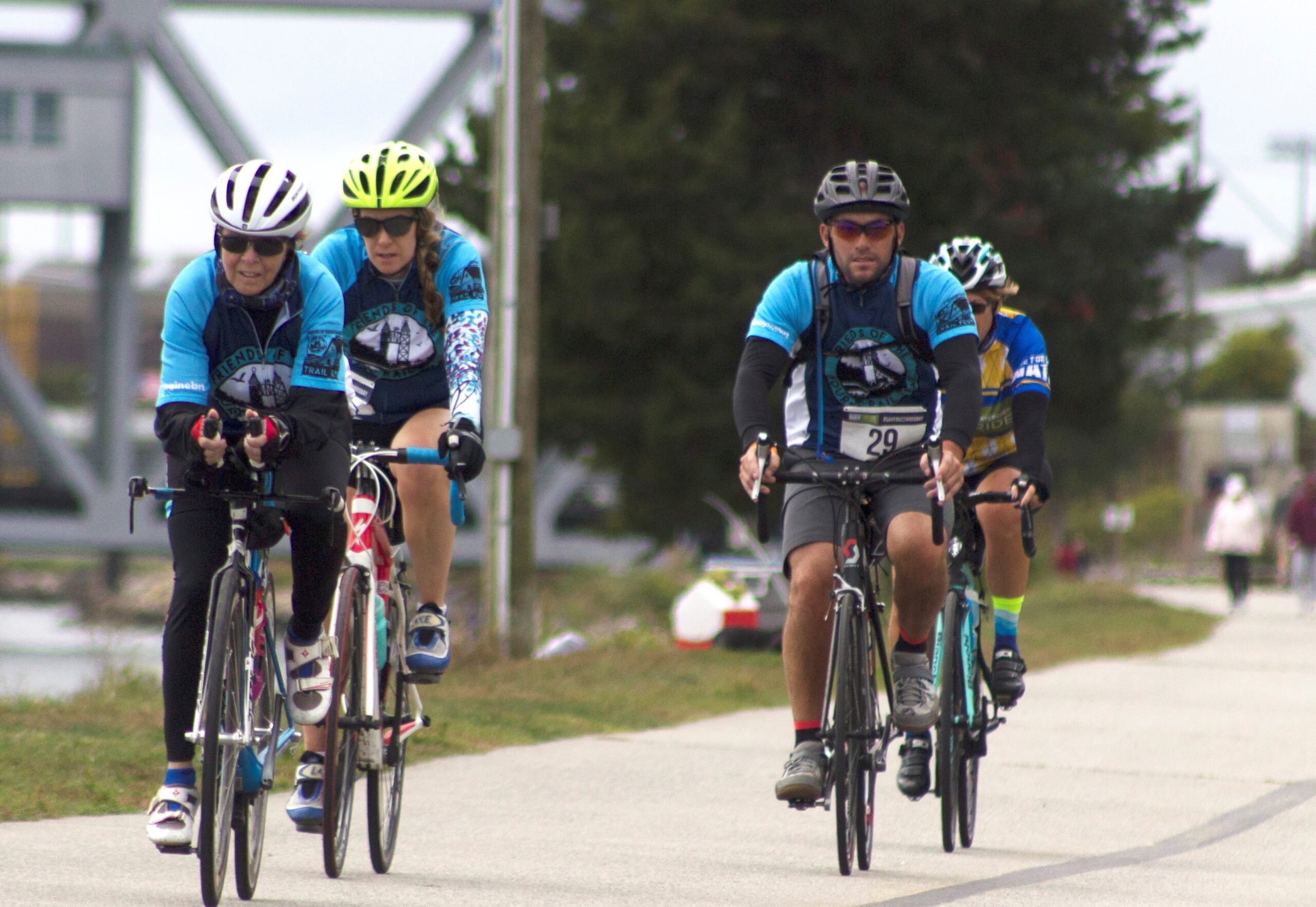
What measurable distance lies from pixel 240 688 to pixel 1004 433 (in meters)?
3.76

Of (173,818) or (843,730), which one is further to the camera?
(843,730)

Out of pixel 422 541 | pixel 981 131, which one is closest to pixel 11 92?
pixel 981 131

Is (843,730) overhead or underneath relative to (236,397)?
underneath

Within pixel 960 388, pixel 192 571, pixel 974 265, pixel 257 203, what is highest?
pixel 974 265

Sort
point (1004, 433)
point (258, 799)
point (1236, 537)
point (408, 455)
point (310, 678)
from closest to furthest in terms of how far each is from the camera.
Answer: point (258, 799)
point (310, 678)
point (408, 455)
point (1004, 433)
point (1236, 537)

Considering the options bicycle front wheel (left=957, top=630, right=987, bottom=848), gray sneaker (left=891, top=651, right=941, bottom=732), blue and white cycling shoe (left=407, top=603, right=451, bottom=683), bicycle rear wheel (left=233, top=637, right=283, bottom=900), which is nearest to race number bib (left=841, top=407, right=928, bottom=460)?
gray sneaker (left=891, top=651, right=941, bottom=732)

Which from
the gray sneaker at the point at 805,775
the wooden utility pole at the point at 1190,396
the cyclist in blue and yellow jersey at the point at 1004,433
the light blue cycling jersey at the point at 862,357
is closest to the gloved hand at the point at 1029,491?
the cyclist in blue and yellow jersey at the point at 1004,433

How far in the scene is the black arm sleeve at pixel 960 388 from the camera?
593 centimetres

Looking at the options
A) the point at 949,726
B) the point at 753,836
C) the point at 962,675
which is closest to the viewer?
the point at 949,726

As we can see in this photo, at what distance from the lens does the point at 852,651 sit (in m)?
5.86

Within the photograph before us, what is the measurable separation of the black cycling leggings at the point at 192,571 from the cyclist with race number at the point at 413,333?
0.68 metres

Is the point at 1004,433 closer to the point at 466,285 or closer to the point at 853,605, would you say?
the point at 853,605

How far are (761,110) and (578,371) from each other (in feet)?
12.4

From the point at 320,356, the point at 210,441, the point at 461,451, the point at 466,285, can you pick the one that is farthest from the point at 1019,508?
the point at 210,441
